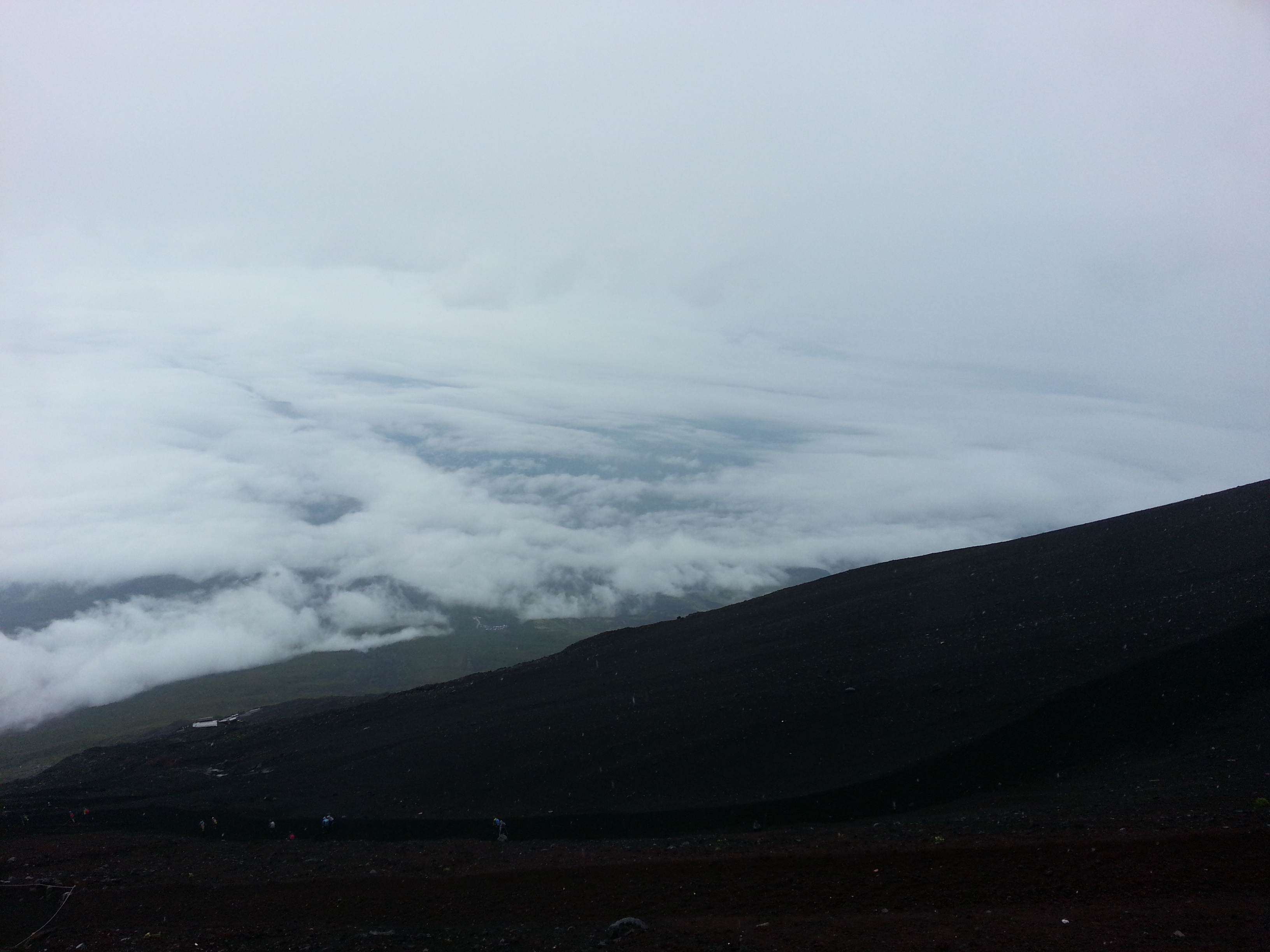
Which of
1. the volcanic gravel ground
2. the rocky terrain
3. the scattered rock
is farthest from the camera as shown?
the scattered rock

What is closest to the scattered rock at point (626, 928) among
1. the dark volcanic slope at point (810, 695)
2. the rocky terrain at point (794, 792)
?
the rocky terrain at point (794, 792)

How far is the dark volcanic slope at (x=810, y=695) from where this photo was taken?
2564 cm

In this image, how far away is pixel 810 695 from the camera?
30406 mm

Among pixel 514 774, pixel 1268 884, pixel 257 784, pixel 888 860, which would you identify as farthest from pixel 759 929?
pixel 257 784

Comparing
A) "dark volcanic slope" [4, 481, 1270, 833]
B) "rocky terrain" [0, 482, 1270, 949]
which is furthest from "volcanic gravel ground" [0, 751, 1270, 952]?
"dark volcanic slope" [4, 481, 1270, 833]

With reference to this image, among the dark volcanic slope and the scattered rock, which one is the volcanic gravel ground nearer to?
the scattered rock

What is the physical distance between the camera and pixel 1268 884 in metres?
13.8

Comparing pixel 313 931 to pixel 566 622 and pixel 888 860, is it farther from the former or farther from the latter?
pixel 566 622

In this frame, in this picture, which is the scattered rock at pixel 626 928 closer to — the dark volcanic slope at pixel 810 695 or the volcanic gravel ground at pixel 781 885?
the volcanic gravel ground at pixel 781 885

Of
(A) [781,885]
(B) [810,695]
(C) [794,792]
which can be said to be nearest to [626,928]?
(A) [781,885]

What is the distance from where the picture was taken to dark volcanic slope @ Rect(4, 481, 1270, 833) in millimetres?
25641

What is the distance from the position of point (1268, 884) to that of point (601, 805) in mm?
17312

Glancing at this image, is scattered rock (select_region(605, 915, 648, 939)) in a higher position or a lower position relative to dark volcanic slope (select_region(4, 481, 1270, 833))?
lower

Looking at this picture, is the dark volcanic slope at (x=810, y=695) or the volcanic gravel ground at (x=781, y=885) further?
the dark volcanic slope at (x=810, y=695)
